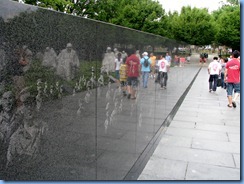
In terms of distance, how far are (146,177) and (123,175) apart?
1.18ft

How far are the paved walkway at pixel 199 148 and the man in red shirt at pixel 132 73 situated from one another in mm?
1261

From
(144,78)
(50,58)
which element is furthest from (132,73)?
(50,58)

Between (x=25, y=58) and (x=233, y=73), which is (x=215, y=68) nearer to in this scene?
(x=233, y=73)

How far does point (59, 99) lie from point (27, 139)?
1.62 feet

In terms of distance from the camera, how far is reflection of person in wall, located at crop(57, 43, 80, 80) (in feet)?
8.56

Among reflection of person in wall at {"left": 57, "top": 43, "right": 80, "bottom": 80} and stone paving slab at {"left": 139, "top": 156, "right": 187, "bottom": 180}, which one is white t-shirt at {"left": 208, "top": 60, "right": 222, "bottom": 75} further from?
reflection of person in wall at {"left": 57, "top": 43, "right": 80, "bottom": 80}

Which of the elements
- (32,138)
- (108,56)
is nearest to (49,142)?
(32,138)

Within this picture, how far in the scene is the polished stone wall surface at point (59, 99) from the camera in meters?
2.06

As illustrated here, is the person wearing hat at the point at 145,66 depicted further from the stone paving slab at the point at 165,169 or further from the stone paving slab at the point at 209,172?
the stone paving slab at the point at 209,172

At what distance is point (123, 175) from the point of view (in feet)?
14.0

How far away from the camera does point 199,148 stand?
5715 millimetres

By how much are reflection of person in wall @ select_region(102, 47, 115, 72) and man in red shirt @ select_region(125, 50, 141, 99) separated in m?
0.67

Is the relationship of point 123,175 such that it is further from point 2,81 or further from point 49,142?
point 2,81

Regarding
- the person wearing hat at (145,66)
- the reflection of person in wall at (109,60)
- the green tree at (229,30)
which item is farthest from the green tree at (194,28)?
the reflection of person in wall at (109,60)
